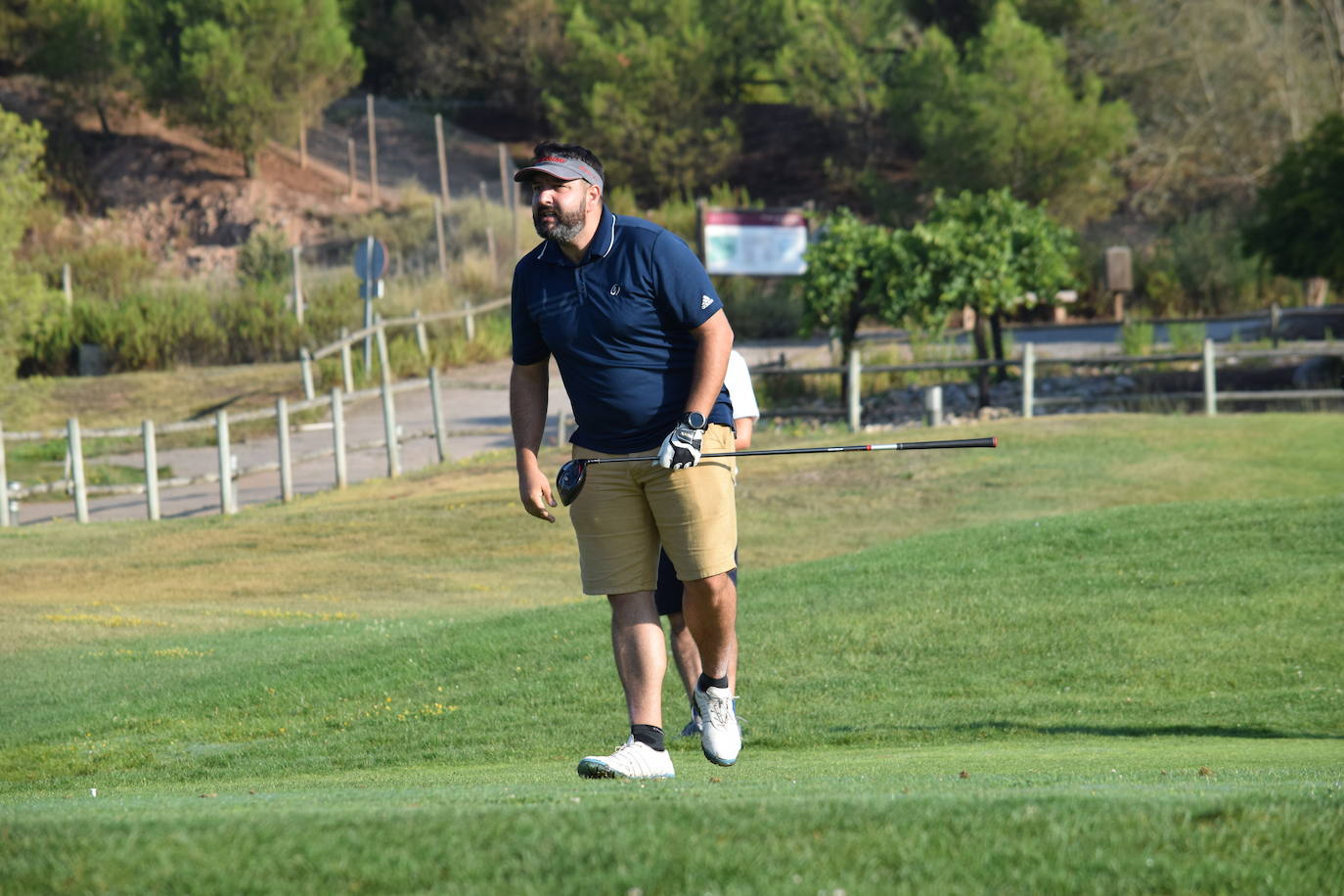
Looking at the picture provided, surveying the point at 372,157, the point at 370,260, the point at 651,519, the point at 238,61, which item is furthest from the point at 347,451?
the point at 238,61

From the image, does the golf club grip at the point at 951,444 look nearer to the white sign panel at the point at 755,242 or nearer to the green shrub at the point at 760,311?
the white sign panel at the point at 755,242

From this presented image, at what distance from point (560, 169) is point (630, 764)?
89.2 inches

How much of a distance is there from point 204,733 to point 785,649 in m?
4.05

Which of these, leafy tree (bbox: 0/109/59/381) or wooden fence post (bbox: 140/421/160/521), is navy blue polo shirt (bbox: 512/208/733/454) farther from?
leafy tree (bbox: 0/109/59/381)

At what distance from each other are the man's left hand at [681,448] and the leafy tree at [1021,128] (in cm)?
4508

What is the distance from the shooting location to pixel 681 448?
5777 mm

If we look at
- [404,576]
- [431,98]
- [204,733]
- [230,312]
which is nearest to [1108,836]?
[204,733]

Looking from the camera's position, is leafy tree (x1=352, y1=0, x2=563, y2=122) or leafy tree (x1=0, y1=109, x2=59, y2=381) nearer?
leafy tree (x1=0, y1=109, x2=59, y2=381)

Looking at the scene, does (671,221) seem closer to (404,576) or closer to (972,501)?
(972,501)

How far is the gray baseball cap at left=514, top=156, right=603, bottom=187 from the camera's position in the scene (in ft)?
19.5

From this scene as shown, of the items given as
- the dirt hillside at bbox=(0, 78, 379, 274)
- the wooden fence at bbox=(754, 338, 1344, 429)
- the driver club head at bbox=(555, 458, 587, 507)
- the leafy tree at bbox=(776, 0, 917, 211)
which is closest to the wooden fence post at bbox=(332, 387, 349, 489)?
the wooden fence at bbox=(754, 338, 1344, 429)

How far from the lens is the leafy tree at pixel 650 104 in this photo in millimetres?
56594

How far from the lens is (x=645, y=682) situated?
602 centimetres

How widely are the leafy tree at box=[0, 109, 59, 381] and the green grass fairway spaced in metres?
10.3
